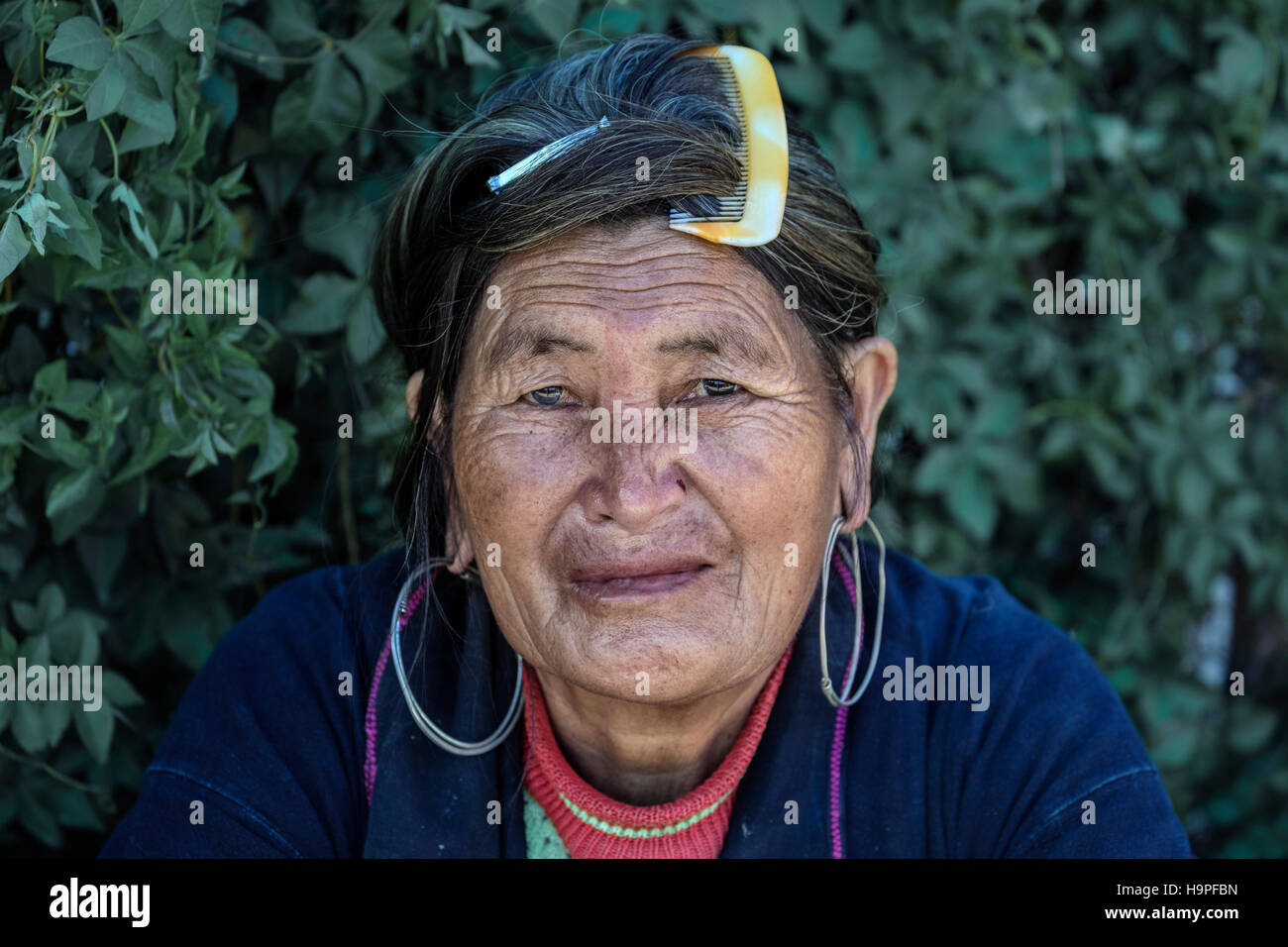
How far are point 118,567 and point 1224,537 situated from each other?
2.66 metres

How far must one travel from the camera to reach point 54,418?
228 centimetres

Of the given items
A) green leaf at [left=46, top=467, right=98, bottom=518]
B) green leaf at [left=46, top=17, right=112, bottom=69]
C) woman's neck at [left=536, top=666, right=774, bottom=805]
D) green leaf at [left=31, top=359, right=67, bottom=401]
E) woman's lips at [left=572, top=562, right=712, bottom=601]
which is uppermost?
green leaf at [left=46, top=17, right=112, bottom=69]

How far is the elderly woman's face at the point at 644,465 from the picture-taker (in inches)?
79.8

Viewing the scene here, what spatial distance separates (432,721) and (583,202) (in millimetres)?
896

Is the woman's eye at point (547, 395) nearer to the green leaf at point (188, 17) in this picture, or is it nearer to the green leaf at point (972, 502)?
the green leaf at point (188, 17)

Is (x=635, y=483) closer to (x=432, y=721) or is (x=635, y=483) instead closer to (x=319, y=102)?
(x=432, y=721)

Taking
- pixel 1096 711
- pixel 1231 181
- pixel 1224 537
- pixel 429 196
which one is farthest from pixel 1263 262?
pixel 429 196

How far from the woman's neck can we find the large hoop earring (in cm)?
6

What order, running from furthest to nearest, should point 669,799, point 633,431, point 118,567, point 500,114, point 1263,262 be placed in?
point 1263,262
point 118,567
point 669,799
point 500,114
point 633,431

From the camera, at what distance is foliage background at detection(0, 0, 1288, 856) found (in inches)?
89.0

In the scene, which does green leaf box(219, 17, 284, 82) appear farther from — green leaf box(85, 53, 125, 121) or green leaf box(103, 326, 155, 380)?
green leaf box(103, 326, 155, 380)

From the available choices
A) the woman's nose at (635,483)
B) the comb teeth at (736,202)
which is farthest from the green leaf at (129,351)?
the comb teeth at (736,202)

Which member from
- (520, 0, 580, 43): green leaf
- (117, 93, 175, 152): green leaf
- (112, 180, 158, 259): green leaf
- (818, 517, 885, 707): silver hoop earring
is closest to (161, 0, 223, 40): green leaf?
(117, 93, 175, 152): green leaf

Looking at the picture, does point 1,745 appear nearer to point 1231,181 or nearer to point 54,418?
point 54,418
